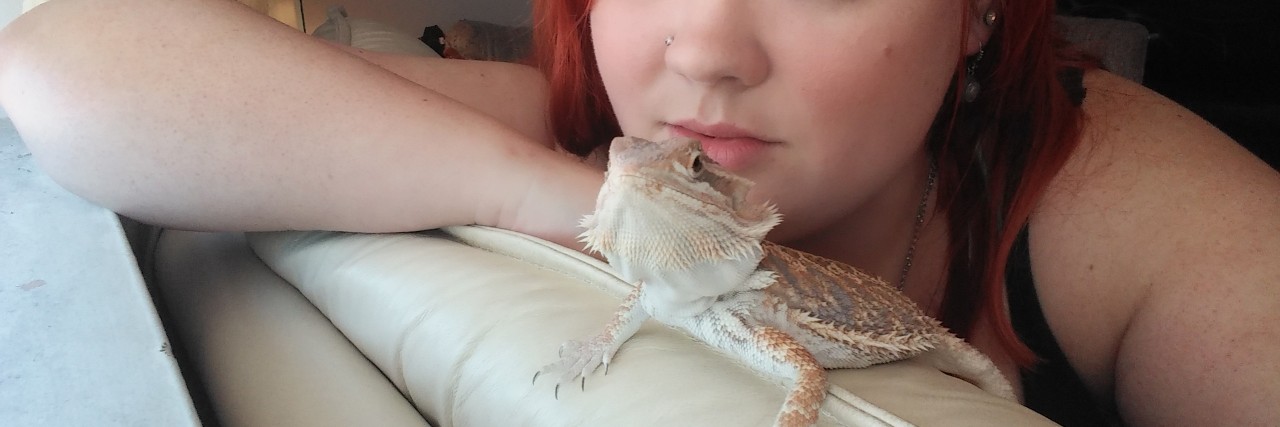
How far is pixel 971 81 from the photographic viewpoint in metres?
1.09

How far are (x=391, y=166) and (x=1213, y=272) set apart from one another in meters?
0.99

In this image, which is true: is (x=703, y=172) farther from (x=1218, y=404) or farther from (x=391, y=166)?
(x=1218, y=404)

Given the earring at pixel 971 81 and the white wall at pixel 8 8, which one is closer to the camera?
the earring at pixel 971 81

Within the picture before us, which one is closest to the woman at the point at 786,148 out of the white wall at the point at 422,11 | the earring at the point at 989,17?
the earring at the point at 989,17

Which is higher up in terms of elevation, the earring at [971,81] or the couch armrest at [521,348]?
the earring at [971,81]

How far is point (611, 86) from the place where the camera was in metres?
0.99

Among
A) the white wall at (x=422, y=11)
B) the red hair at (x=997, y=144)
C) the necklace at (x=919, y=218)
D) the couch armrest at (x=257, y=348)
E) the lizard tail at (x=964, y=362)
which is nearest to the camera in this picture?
the couch armrest at (x=257, y=348)

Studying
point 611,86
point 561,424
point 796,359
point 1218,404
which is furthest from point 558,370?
point 1218,404

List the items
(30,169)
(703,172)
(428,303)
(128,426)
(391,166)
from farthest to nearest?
(30,169)
(391,166)
(428,303)
(703,172)
(128,426)

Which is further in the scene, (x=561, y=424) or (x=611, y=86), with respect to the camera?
(x=611, y=86)

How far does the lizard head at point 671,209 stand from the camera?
0.63 metres

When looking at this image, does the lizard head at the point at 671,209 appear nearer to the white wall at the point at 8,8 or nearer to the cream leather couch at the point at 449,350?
the cream leather couch at the point at 449,350

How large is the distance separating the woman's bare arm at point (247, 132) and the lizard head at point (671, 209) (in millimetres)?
283

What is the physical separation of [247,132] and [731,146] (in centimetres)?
58
